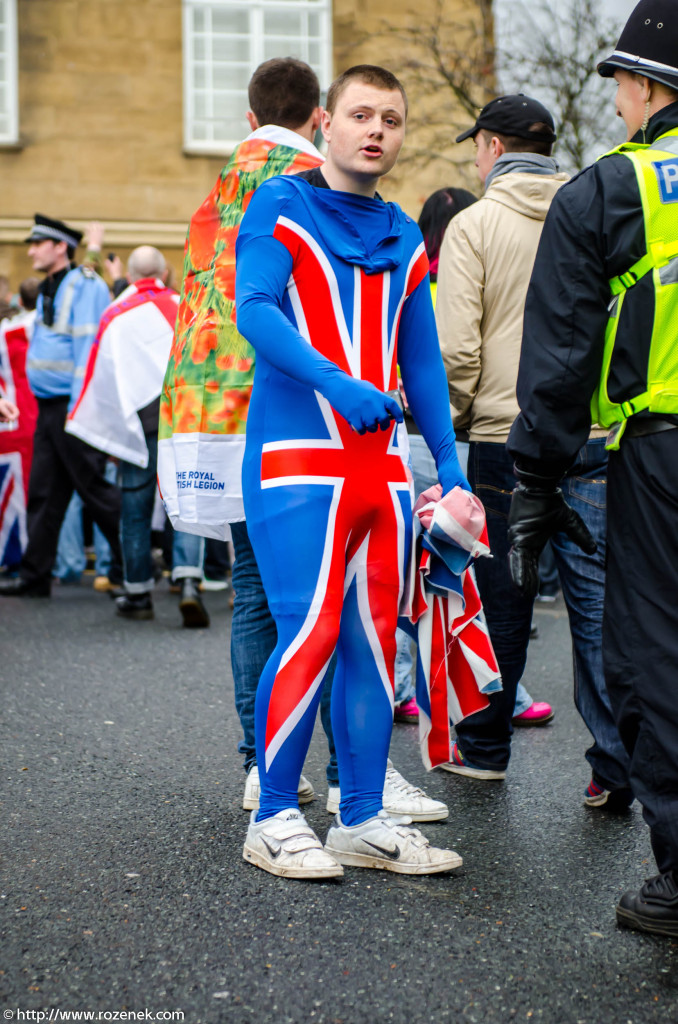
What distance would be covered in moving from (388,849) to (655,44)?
199cm

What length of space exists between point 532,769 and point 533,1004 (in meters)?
1.81

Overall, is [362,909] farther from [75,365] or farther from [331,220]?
[75,365]

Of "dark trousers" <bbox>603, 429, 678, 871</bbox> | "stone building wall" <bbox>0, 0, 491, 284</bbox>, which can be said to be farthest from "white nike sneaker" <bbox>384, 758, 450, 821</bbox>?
"stone building wall" <bbox>0, 0, 491, 284</bbox>

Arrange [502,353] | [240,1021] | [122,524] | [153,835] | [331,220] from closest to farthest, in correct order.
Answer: [240,1021], [331,220], [153,835], [502,353], [122,524]

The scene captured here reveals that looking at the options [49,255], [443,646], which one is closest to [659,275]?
[443,646]

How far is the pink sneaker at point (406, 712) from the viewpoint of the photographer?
4820mm

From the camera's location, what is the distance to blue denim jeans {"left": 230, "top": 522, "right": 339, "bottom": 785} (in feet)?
11.6

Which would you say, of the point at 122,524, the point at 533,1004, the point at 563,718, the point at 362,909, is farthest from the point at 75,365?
the point at 533,1004

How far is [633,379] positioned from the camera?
256 cm

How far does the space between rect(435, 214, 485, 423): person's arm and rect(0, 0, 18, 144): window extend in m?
14.0

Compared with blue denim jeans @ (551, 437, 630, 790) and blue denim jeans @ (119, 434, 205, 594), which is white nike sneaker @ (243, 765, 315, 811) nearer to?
blue denim jeans @ (551, 437, 630, 790)

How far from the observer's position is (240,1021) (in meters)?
2.24

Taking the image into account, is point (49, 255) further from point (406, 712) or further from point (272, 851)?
point (272, 851)

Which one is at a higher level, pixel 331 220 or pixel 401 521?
pixel 331 220
